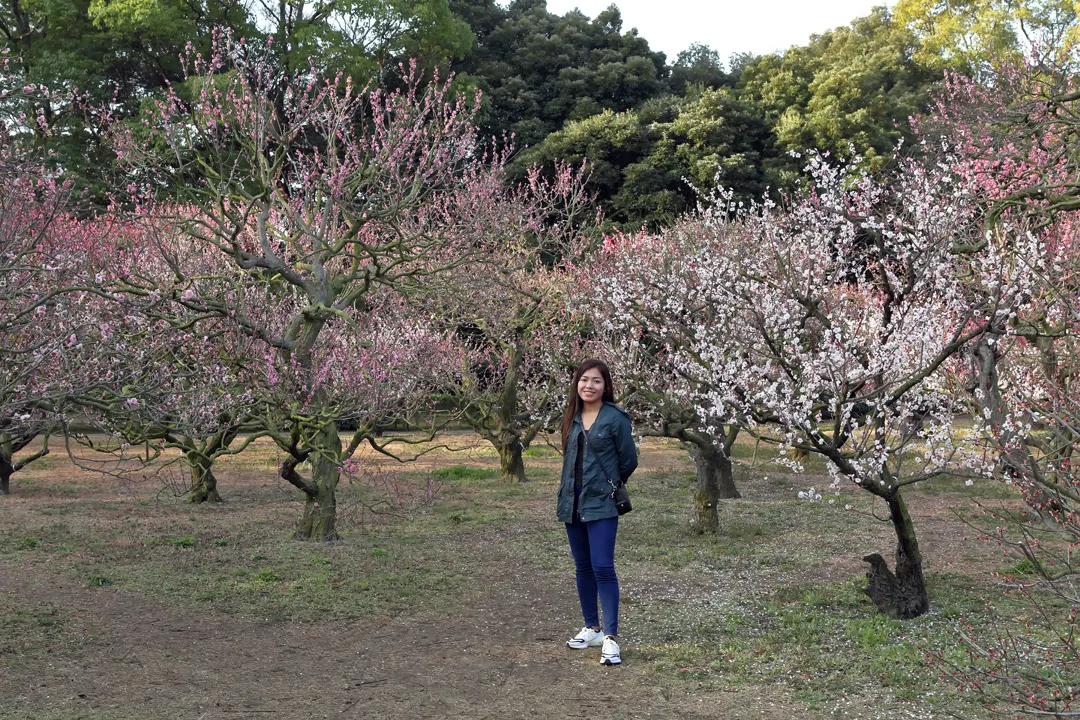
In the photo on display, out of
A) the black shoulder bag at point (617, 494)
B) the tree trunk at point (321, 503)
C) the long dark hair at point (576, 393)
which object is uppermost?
the long dark hair at point (576, 393)

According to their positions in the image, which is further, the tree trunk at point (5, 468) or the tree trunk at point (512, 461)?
the tree trunk at point (512, 461)

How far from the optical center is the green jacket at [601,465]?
5680 mm

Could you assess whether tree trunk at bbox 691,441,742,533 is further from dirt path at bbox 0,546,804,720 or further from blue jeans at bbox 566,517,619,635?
blue jeans at bbox 566,517,619,635

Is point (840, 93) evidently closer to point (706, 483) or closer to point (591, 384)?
point (706, 483)

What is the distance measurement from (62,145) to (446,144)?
16.7m

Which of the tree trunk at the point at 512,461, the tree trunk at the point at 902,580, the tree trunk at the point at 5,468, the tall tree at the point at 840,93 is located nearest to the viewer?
the tree trunk at the point at 902,580

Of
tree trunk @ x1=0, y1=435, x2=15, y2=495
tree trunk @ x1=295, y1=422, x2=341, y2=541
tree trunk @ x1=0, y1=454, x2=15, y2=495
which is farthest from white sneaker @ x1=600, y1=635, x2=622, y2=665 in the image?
tree trunk @ x1=0, y1=454, x2=15, y2=495

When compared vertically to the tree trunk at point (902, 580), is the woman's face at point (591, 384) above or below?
above

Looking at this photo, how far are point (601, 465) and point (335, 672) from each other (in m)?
2.05

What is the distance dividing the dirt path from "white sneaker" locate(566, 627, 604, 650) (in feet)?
0.21

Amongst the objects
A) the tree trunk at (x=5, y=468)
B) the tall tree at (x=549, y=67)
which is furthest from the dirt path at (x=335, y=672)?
the tall tree at (x=549, y=67)

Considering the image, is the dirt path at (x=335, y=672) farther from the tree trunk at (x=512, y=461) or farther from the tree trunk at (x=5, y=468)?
the tree trunk at (x=512, y=461)

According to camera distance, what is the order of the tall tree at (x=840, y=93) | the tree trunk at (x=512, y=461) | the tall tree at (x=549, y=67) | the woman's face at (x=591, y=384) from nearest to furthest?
the woman's face at (x=591, y=384) → the tree trunk at (x=512, y=461) → the tall tree at (x=840, y=93) → the tall tree at (x=549, y=67)

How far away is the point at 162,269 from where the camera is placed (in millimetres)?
13180
